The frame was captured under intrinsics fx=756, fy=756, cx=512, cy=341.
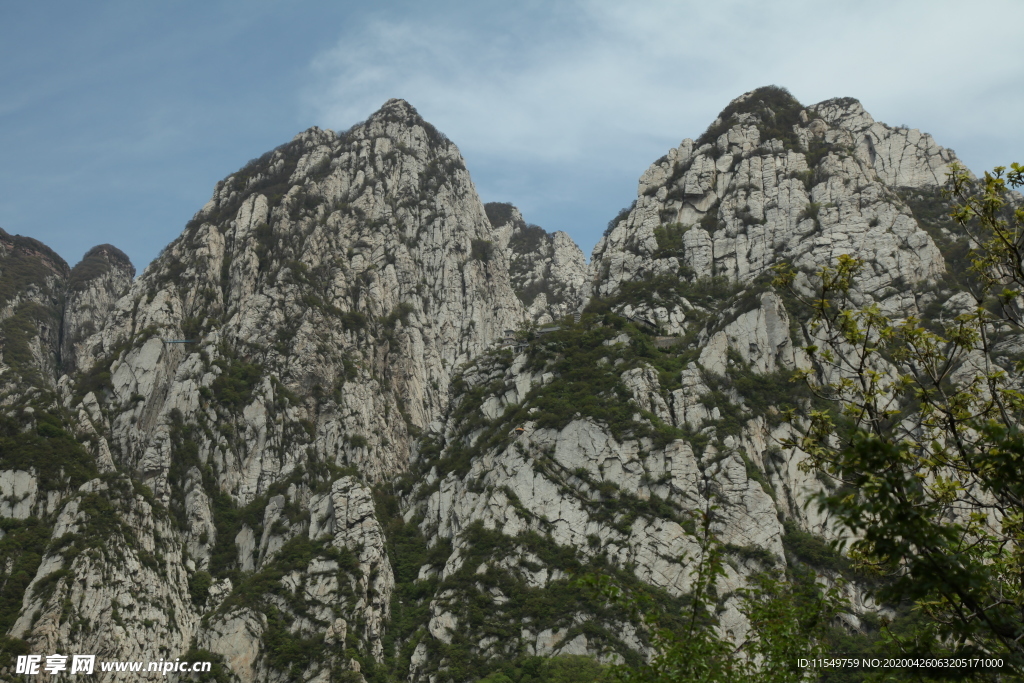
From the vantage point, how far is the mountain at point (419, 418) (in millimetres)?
59562

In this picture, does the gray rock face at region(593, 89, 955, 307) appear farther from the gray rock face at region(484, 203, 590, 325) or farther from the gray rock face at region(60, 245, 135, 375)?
the gray rock face at region(60, 245, 135, 375)

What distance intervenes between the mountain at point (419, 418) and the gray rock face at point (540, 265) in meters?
22.7

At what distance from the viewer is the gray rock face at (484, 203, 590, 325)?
14262 centimetres

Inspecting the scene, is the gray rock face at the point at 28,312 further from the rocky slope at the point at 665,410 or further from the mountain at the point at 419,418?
the rocky slope at the point at 665,410

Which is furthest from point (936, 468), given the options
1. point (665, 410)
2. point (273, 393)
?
point (273, 393)

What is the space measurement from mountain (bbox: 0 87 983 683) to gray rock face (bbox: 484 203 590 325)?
22.7 m

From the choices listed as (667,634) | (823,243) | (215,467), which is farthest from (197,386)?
(667,634)

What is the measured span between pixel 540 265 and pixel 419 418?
214ft

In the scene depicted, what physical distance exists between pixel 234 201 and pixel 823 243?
83.5m

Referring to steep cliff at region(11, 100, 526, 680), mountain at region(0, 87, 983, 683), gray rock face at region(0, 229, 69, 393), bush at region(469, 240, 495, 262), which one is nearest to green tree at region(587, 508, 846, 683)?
mountain at region(0, 87, 983, 683)

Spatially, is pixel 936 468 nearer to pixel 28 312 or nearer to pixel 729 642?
pixel 729 642

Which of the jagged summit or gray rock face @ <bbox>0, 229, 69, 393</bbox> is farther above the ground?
the jagged summit

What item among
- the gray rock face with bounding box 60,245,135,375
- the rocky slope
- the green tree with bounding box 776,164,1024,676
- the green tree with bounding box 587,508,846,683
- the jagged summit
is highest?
the jagged summit

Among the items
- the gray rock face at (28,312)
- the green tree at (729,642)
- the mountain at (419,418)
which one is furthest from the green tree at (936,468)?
the gray rock face at (28,312)
